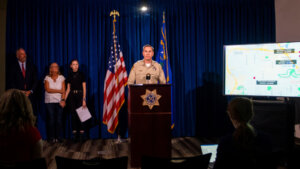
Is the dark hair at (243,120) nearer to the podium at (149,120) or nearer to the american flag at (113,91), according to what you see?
the podium at (149,120)

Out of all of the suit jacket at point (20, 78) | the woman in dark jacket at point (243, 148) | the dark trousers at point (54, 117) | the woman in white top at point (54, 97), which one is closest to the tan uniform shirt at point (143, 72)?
the woman in white top at point (54, 97)

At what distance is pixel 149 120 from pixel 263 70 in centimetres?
217

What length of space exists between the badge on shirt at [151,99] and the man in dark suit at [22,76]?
2.85 meters

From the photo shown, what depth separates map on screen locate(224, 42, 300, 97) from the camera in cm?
434

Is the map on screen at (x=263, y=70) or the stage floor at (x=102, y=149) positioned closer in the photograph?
the map on screen at (x=263, y=70)

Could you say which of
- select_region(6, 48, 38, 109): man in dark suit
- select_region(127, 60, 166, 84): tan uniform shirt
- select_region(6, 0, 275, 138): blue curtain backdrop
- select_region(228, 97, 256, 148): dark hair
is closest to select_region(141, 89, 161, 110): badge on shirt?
select_region(127, 60, 166, 84): tan uniform shirt

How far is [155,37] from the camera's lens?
620cm

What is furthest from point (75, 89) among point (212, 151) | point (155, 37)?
point (212, 151)

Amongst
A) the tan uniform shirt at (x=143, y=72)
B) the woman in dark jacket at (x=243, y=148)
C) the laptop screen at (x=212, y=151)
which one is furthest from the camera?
the tan uniform shirt at (x=143, y=72)

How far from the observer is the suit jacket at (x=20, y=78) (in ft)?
17.9

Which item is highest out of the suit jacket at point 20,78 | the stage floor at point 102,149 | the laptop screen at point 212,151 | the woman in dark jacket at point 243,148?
the suit jacket at point 20,78

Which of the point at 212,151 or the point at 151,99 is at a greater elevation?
the point at 151,99

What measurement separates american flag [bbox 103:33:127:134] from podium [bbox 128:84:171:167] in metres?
1.72

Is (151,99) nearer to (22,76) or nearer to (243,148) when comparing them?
(243,148)
